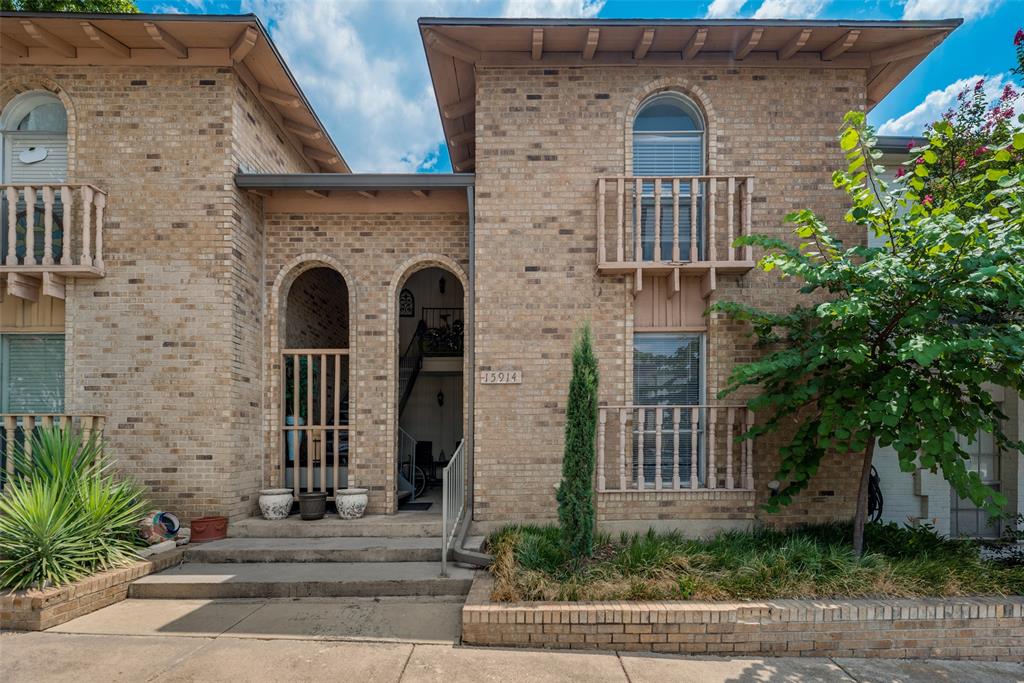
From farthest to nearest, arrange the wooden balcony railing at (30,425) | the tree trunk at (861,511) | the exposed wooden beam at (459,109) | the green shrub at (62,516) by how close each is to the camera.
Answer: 1. the exposed wooden beam at (459,109)
2. the wooden balcony railing at (30,425)
3. the tree trunk at (861,511)
4. the green shrub at (62,516)

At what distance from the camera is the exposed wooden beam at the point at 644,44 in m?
5.87

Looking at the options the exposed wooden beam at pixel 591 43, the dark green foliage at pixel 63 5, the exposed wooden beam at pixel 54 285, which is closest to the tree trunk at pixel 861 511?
the exposed wooden beam at pixel 591 43

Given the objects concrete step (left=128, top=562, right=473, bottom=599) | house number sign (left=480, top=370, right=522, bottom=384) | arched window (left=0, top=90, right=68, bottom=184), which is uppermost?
arched window (left=0, top=90, right=68, bottom=184)

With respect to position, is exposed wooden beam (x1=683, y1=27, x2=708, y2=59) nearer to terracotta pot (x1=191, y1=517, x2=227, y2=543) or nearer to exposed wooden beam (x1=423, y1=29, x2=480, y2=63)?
exposed wooden beam (x1=423, y1=29, x2=480, y2=63)

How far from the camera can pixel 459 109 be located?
757 cm

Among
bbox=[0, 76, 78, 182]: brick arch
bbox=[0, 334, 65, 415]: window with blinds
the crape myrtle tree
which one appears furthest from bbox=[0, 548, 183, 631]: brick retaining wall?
the crape myrtle tree

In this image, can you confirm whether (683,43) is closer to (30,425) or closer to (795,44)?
(795,44)

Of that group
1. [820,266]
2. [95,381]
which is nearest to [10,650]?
[95,381]

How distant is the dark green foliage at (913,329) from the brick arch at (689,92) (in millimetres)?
1664

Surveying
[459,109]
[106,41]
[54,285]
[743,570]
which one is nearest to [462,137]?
[459,109]

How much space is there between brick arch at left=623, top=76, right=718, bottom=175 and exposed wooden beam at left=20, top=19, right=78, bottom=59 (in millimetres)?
6597

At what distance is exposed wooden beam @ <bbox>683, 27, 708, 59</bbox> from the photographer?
588cm

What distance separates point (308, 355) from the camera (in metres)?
6.96

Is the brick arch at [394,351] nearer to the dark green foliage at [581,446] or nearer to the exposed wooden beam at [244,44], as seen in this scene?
the dark green foliage at [581,446]
